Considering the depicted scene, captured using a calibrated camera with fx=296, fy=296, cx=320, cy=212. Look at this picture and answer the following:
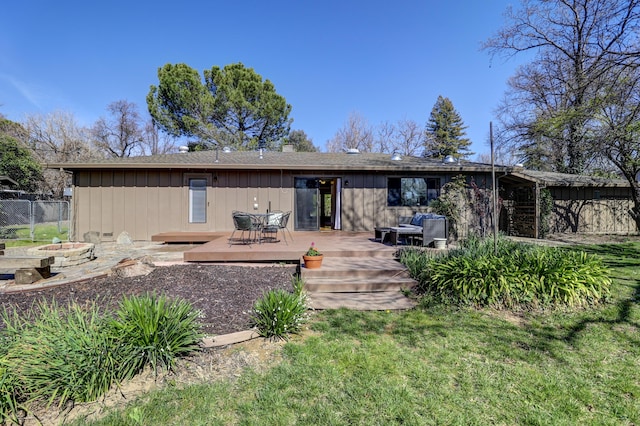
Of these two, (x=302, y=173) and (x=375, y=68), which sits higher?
(x=375, y=68)

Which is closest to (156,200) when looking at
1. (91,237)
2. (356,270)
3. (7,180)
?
(91,237)

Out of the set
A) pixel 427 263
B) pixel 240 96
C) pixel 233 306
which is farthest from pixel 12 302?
pixel 240 96

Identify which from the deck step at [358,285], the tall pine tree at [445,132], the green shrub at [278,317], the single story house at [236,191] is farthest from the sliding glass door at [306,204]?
the tall pine tree at [445,132]

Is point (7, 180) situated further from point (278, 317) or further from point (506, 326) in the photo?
point (506, 326)

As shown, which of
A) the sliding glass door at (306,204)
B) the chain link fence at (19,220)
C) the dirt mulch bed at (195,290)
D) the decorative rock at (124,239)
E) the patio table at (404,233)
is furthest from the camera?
the sliding glass door at (306,204)

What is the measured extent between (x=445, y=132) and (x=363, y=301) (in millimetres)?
27745

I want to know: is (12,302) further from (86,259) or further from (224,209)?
(224,209)

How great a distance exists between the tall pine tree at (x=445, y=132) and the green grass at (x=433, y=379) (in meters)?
26.2

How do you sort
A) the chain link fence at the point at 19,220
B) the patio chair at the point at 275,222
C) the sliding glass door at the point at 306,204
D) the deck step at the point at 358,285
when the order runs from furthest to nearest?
the sliding glass door at the point at 306,204 < the chain link fence at the point at 19,220 < the patio chair at the point at 275,222 < the deck step at the point at 358,285

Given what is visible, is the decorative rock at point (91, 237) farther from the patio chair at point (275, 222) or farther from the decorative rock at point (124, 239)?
the patio chair at point (275, 222)

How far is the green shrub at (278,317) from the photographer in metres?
2.82

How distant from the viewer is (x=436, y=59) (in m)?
12.8

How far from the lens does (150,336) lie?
2.23 m

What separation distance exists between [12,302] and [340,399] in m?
4.07
